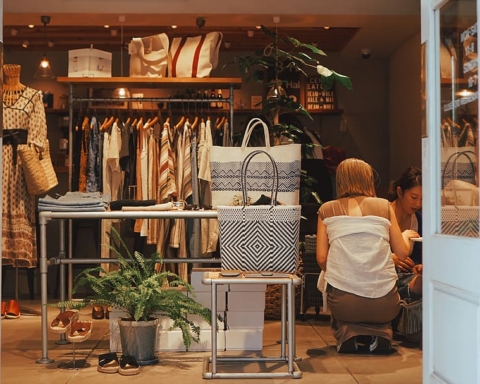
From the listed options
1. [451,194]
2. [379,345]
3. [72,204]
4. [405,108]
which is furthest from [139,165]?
[451,194]

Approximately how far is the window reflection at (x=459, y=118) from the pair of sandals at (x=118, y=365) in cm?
213

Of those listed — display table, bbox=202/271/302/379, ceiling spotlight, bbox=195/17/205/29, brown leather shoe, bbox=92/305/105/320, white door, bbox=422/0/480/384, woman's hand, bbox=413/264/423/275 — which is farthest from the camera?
ceiling spotlight, bbox=195/17/205/29

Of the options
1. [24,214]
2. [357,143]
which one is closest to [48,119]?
[24,214]

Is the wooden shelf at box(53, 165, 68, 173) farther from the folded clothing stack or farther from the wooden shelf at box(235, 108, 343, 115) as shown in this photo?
the folded clothing stack

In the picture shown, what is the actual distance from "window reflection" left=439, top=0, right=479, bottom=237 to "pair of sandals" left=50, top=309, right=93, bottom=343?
2.41 m

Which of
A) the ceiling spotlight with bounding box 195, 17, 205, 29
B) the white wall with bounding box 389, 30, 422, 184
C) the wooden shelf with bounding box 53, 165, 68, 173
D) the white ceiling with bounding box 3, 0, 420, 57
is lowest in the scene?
the wooden shelf with bounding box 53, 165, 68, 173

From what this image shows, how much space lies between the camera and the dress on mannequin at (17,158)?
6344 mm

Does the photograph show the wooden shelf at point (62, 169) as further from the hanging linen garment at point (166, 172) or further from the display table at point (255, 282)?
the display table at point (255, 282)

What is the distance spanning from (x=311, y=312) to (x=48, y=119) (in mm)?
3907

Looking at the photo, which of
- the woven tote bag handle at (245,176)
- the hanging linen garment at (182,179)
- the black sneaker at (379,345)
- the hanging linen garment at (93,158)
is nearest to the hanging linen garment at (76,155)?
the hanging linen garment at (93,158)

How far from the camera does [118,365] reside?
14.0 ft

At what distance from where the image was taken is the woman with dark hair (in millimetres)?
5125

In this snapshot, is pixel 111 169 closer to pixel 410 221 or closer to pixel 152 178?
pixel 152 178

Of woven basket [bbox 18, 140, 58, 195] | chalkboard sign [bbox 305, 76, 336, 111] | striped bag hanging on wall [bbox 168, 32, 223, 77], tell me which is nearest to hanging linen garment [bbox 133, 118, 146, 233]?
striped bag hanging on wall [bbox 168, 32, 223, 77]
